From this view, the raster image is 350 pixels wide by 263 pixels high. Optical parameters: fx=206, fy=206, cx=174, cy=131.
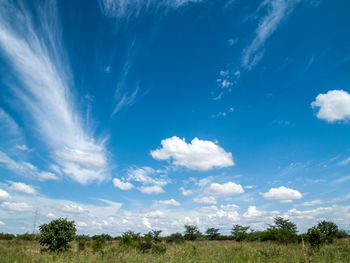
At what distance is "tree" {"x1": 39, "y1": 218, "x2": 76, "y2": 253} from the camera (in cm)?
2067

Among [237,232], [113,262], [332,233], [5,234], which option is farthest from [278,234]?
[5,234]

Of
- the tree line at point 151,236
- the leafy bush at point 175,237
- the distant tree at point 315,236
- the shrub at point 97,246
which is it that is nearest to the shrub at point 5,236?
the tree line at point 151,236

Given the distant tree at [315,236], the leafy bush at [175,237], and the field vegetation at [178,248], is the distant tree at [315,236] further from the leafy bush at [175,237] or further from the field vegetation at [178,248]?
the leafy bush at [175,237]

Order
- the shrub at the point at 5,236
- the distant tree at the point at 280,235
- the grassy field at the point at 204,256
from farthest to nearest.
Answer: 1. the shrub at the point at 5,236
2. the distant tree at the point at 280,235
3. the grassy field at the point at 204,256

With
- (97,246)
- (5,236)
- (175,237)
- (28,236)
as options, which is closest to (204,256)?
(97,246)

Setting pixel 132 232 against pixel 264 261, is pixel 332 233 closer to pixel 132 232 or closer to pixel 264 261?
pixel 264 261

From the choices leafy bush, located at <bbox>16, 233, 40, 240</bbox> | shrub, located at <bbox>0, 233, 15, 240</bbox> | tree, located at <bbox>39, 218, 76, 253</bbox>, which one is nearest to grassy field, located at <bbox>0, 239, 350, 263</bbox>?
tree, located at <bbox>39, 218, 76, 253</bbox>

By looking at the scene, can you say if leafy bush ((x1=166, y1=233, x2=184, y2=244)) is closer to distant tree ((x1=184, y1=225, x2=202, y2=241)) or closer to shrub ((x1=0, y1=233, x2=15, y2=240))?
distant tree ((x1=184, y1=225, x2=202, y2=241))

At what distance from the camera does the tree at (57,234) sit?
20.7 m

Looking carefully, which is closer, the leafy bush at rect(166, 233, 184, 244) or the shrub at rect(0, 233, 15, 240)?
the shrub at rect(0, 233, 15, 240)

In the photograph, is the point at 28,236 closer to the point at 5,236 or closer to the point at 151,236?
the point at 5,236

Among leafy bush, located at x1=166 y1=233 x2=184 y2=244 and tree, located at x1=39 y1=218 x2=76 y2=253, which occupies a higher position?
tree, located at x1=39 y1=218 x2=76 y2=253

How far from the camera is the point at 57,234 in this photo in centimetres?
2103

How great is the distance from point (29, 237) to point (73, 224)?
3362 cm
